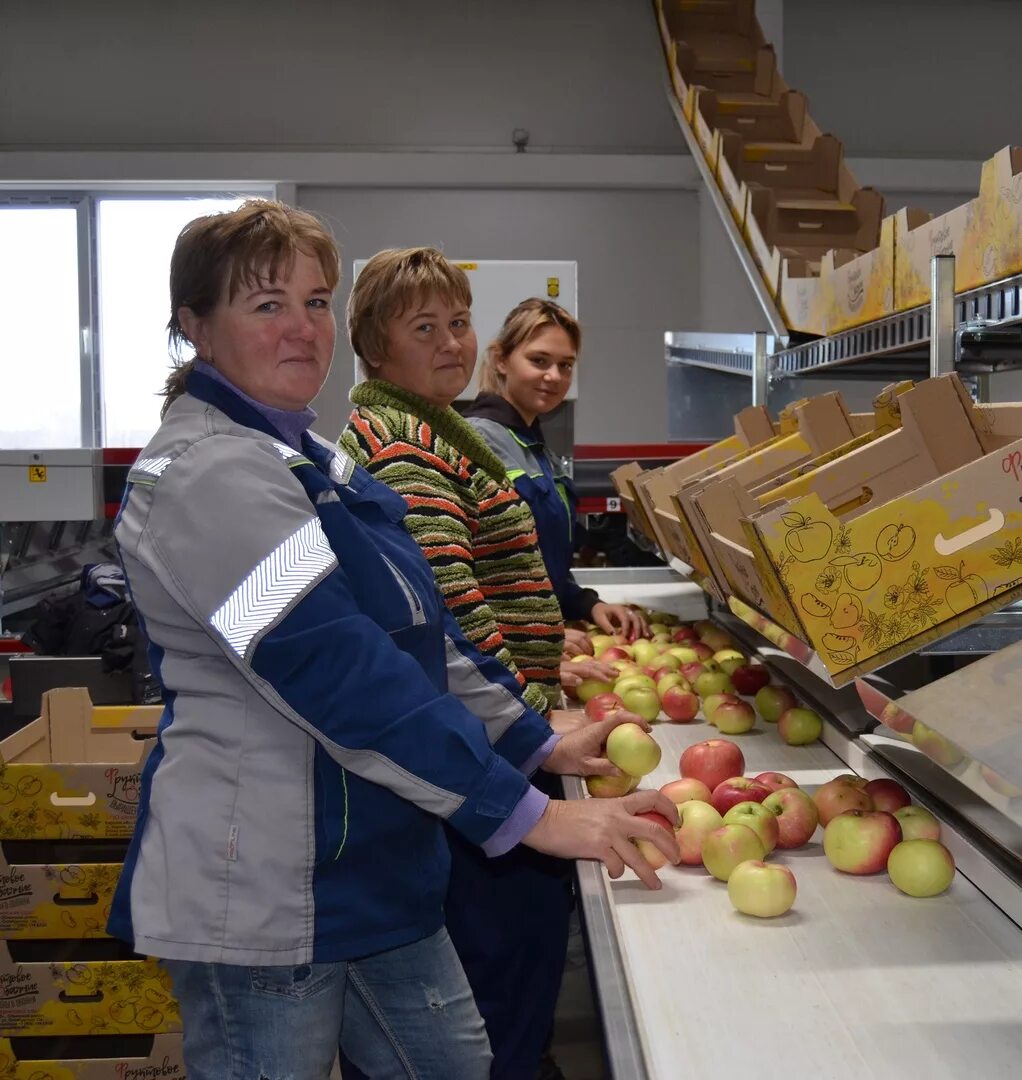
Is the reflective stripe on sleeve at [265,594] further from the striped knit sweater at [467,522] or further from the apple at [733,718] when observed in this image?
the apple at [733,718]

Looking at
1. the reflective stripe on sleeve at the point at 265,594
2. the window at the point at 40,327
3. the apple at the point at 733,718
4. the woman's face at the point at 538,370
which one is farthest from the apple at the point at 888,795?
the window at the point at 40,327

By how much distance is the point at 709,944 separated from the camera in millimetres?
1335

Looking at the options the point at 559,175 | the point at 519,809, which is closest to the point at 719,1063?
the point at 519,809

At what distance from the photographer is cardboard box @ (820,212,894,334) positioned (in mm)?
2254

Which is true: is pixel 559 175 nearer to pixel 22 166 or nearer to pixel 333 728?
pixel 22 166

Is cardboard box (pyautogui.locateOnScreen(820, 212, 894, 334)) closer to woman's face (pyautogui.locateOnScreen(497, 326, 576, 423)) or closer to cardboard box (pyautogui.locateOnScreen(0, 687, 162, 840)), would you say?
woman's face (pyautogui.locateOnScreen(497, 326, 576, 423))

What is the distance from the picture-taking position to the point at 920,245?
2.09m

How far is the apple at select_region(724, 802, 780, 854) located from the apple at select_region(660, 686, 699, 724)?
71 centimetres

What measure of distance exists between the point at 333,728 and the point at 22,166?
695 cm

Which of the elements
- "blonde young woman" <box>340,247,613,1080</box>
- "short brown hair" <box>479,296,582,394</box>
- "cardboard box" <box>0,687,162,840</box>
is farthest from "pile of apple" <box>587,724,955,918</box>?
"short brown hair" <box>479,296,582,394</box>

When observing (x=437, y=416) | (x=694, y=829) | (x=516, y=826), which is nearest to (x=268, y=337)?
(x=516, y=826)

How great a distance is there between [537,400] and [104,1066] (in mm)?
1839

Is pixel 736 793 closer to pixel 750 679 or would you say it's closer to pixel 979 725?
pixel 979 725

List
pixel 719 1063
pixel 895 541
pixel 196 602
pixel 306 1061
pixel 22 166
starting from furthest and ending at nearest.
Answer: pixel 22 166, pixel 895 541, pixel 306 1061, pixel 196 602, pixel 719 1063
